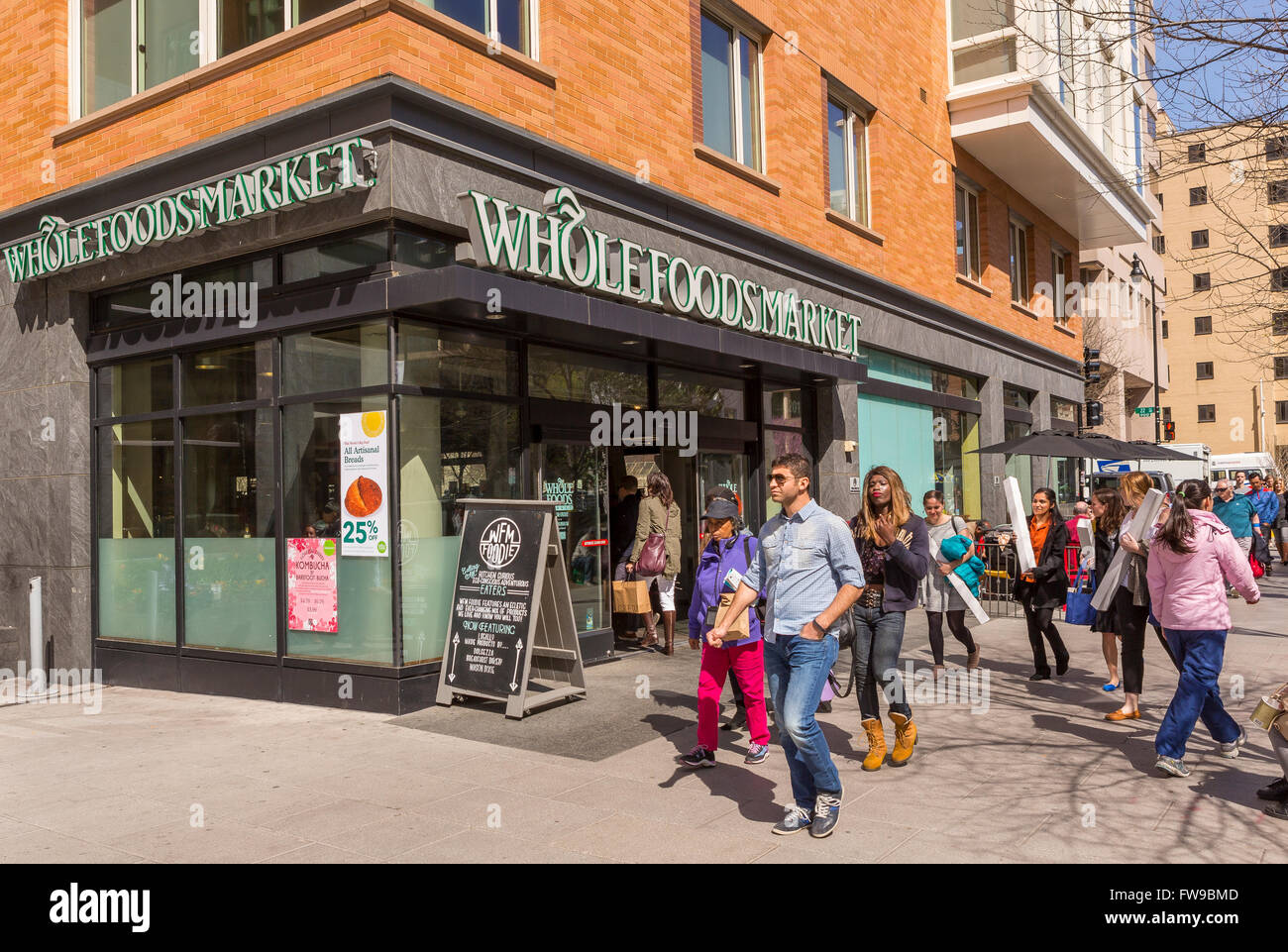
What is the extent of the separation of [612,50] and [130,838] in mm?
8277

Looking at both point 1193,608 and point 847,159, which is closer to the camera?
point 1193,608

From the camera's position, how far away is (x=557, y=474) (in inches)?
410

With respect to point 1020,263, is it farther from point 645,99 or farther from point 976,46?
point 645,99

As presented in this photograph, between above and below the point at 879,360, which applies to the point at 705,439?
below

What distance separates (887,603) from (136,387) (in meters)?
7.87

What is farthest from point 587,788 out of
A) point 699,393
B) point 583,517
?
point 699,393

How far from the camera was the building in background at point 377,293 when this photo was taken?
8.38 meters

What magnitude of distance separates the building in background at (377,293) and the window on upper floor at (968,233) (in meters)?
5.35

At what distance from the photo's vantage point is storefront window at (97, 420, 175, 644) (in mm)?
10070

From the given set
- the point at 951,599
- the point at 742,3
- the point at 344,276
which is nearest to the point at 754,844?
the point at 951,599

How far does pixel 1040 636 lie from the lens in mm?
9430

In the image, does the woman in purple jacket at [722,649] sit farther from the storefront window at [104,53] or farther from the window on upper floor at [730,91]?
the storefront window at [104,53]

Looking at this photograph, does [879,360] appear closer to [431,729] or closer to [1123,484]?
[1123,484]

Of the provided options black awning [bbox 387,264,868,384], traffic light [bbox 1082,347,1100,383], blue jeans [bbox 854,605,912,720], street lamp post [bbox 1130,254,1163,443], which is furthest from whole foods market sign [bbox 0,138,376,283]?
street lamp post [bbox 1130,254,1163,443]
